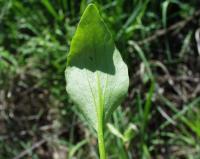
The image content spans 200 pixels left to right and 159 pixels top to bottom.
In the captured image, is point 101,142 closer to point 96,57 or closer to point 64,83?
point 96,57

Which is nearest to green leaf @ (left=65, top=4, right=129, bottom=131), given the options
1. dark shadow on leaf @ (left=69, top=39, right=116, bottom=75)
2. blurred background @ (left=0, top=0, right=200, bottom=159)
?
dark shadow on leaf @ (left=69, top=39, right=116, bottom=75)

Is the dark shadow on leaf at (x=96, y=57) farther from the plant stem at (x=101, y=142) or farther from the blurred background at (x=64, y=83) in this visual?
the blurred background at (x=64, y=83)

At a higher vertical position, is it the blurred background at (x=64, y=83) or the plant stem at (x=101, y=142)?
the blurred background at (x=64, y=83)

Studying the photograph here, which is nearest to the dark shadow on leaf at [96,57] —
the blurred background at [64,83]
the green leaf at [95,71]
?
the green leaf at [95,71]

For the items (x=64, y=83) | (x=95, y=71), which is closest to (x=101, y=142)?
(x=95, y=71)

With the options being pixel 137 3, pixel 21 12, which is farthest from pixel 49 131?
pixel 137 3

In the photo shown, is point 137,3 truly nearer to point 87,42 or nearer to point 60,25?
point 60,25
